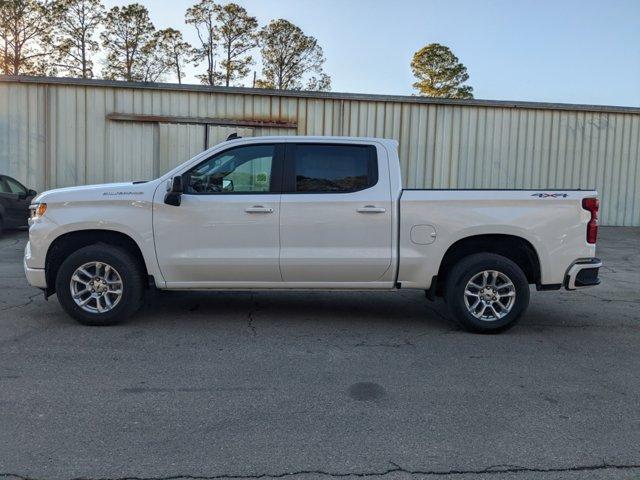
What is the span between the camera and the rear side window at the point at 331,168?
20.4ft

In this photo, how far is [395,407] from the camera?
4.15 meters

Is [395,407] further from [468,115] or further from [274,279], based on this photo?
[468,115]

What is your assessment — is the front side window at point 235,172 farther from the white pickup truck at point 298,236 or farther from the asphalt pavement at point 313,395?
the asphalt pavement at point 313,395

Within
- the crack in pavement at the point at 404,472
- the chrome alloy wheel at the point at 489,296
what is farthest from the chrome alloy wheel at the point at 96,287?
the chrome alloy wheel at the point at 489,296

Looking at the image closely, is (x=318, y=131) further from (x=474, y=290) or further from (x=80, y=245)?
(x=474, y=290)

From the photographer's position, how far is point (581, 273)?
20.1ft

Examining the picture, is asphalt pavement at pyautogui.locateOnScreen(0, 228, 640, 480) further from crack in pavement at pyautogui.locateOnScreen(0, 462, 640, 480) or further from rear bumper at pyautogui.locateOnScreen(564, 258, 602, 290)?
rear bumper at pyautogui.locateOnScreen(564, 258, 602, 290)

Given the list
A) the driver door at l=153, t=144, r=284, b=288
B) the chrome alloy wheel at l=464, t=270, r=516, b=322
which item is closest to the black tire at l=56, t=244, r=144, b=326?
the driver door at l=153, t=144, r=284, b=288

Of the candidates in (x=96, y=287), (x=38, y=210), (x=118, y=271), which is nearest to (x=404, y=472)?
(x=118, y=271)

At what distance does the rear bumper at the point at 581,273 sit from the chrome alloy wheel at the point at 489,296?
2.06 ft

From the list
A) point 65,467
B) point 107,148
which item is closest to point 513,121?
point 107,148

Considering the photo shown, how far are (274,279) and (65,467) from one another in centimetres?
324

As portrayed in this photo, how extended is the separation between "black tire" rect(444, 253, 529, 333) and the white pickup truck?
0.4 inches

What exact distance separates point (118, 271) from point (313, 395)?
111 inches
